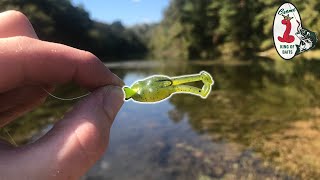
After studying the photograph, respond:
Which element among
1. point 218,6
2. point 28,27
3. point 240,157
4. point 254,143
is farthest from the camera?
point 218,6

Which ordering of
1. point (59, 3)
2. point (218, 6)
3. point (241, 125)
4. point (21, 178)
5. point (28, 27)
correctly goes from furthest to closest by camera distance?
point (218, 6)
point (241, 125)
point (59, 3)
point (28, 27)
point (21, 178)

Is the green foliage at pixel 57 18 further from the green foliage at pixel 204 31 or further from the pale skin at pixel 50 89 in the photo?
the green foliage at pixel 204 31

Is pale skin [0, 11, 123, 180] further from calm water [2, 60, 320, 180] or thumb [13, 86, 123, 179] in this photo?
calm water [2, 60, 320, 180]

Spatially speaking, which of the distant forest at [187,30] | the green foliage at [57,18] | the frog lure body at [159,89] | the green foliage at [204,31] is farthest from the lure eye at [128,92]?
the green foliage at [204,31]

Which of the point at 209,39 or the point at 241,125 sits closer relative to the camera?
the point at 241,125

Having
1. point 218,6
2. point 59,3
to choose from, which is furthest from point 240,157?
point 218,6

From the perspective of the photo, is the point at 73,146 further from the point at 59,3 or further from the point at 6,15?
the point at 59,3

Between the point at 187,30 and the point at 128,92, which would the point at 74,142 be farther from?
A: the point at 187,30

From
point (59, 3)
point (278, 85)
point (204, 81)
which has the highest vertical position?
point (278, 85)
